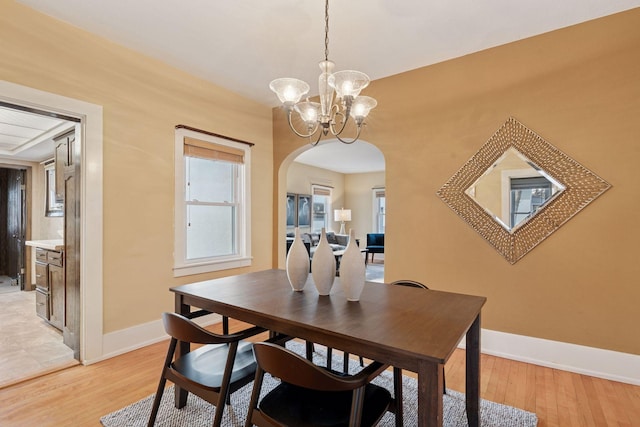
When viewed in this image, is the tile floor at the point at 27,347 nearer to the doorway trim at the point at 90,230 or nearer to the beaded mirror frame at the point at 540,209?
the doorway trim at the point at 90,230

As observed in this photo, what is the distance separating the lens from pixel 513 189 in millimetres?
2703

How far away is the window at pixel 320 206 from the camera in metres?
8.50

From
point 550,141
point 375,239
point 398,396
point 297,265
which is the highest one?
point 550,141

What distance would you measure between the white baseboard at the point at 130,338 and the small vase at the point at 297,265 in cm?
189

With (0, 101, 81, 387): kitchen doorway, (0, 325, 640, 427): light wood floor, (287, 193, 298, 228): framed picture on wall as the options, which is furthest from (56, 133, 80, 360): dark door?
(287, 193, 298, 228): framed picture on wall

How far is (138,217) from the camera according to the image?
291cm

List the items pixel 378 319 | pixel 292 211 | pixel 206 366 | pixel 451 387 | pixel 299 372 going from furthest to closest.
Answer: pixel 292 211, pixel 451 387, pixel 206 366, pixel 378 319, pixel 299 372

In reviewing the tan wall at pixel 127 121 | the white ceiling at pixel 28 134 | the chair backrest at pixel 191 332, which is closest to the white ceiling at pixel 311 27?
the tan wall at pixel 127 121

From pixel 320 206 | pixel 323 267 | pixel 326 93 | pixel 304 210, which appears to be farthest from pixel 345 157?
pixel 323 267

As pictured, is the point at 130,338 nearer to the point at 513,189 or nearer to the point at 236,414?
the point at 236,414

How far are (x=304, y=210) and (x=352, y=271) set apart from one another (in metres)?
6.51

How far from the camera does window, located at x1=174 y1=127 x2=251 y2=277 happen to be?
129 inches

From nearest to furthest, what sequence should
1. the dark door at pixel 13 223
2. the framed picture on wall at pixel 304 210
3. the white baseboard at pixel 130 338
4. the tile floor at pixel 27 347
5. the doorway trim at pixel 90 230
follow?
A: the tile floor at pixel 27 347, the doorway trim at pixel 90 230, the white baseboard at pixel 130 338, the dark door at pixel 13 223, the framed picture on wall at pixel 304 210

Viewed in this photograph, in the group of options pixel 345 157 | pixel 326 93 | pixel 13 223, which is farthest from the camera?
pixel 345 157
